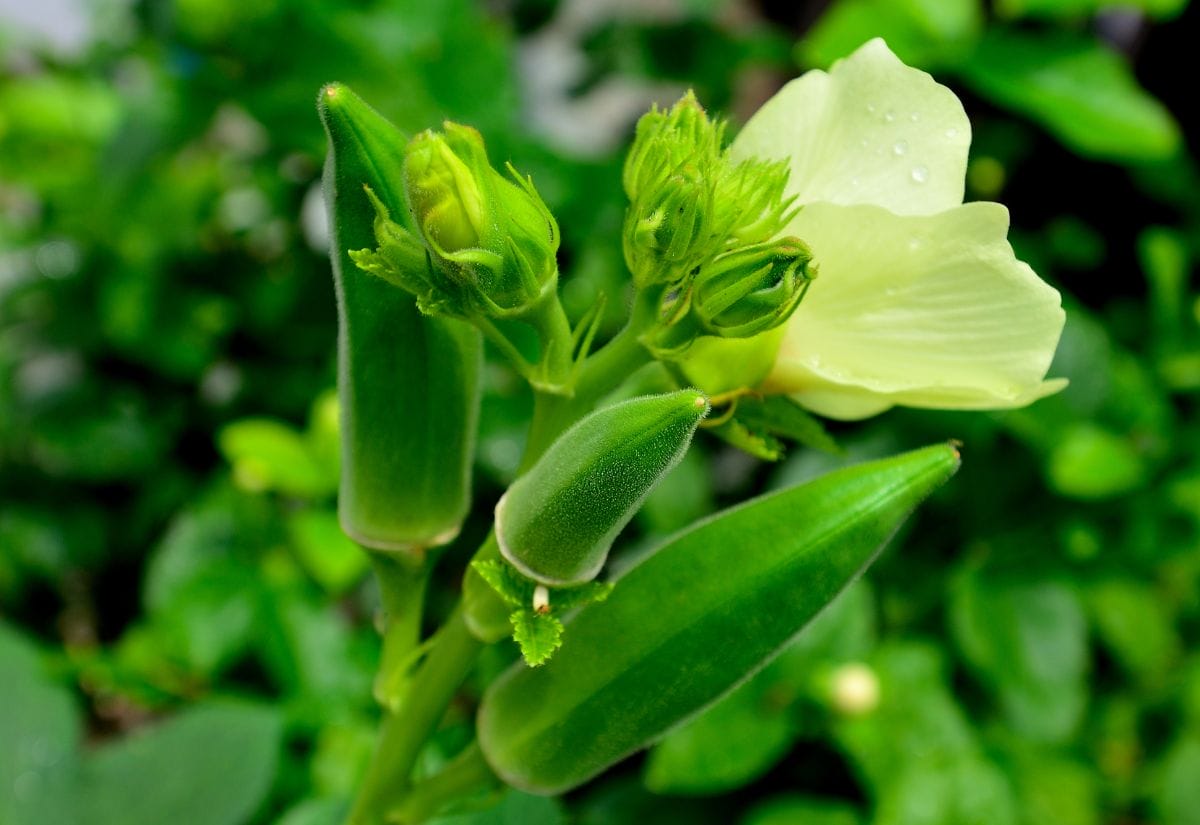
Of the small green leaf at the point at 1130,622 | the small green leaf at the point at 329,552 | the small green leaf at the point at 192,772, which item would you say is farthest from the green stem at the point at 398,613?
the small green leaf at the point at 1130,622

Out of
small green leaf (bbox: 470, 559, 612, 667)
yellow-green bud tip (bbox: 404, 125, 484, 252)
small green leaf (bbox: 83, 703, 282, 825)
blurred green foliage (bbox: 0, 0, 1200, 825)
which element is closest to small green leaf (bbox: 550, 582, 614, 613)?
small green leaf (bbox: 470, 559, 612, 667)

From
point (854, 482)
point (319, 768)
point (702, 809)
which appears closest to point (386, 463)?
point (854, 482)

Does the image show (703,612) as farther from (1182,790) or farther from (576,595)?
(1182,790)

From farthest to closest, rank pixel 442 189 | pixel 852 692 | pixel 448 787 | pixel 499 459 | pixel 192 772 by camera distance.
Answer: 1. pixel 499 459
2. pixel 852 692
3. pixel 192 772
4. pixel 448 787
5. pixel 442 189

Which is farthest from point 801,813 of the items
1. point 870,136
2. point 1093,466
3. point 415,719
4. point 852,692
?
point 870,136

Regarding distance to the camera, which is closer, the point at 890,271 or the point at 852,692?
the point at 890,271

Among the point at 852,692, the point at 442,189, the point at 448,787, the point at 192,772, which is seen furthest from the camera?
the point at 852,692

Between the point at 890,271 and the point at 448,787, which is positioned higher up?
the point at 890,271

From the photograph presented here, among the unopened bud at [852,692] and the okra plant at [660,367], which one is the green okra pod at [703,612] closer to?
the okra plant at [660,367]
